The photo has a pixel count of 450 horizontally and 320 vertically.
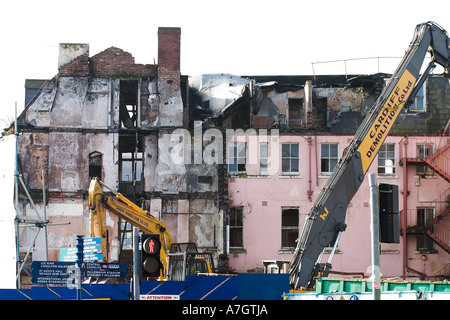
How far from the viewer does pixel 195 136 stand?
4044cm

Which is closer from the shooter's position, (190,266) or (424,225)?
(190,266)

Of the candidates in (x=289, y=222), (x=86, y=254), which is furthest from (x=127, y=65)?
(x=86, y=254)

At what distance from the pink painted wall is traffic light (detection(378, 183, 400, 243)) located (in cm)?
2449

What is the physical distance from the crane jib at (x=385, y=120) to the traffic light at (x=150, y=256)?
12066 mm

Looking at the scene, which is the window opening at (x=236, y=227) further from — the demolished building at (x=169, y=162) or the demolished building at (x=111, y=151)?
the demolished building at (x=111, y=151)

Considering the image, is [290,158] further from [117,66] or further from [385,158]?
[117,66]

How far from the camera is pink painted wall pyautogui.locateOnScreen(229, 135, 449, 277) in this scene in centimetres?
3931

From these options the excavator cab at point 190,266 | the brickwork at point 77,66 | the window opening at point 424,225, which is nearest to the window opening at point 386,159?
the window opening at point 424,225

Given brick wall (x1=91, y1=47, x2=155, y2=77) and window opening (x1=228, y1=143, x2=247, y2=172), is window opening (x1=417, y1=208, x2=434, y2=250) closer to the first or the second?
window opening (x1=228, y1=143, x2=247, y2=172)

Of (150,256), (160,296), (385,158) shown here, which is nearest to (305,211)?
(385,158)

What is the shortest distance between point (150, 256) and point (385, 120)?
1341cm

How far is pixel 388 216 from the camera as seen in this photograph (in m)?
14.8

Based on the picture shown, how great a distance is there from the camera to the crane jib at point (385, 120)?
28422 mm
